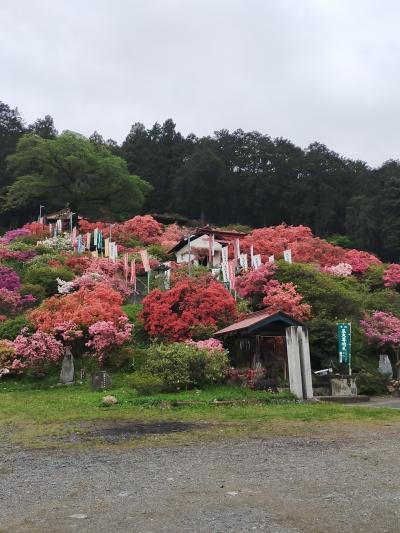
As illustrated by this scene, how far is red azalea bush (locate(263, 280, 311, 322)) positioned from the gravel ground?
10848 mm

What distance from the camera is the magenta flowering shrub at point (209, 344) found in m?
16.9

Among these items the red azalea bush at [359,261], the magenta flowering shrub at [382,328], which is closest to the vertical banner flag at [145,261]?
the magenta flowering shrub at [382,328]

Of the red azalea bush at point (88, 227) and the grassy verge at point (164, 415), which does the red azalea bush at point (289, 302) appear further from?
the red azalea bush at point (88, 227)

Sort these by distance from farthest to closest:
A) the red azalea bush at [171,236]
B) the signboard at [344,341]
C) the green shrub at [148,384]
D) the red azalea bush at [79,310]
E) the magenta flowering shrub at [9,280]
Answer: the red azalea bush at [171,236]
the magenta flowering shrub at [9,280]
the red azalea bush at [79,310]
the signboard at [344,341]
the green shrub at [148,384]

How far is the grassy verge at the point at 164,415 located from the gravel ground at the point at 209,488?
1011mm

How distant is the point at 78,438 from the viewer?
996 centimetres

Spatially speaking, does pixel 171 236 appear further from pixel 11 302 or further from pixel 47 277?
pixel 11 302

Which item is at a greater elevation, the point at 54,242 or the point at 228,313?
the point at 54,242

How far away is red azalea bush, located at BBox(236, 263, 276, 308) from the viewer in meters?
23.4

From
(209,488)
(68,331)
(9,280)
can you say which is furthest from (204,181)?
(209,488)

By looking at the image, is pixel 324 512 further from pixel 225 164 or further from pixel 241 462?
pixel 225 164

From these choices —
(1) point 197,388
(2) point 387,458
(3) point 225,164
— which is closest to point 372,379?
(1) point 197,388

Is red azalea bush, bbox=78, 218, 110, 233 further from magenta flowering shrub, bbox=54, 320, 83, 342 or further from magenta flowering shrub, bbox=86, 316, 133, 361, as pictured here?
magenta flowering shrub, bbox=86, 316, 133, 361

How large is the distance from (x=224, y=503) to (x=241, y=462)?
2028 mm
